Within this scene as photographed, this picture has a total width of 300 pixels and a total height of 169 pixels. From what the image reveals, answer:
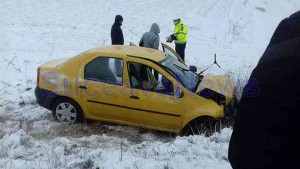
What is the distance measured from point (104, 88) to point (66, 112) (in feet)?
2.96

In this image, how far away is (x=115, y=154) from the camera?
4602mm

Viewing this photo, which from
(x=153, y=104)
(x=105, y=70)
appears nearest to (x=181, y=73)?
(x=153, y=104)

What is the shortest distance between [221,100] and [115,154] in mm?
3028

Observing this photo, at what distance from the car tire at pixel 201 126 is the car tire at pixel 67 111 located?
6.26 feet

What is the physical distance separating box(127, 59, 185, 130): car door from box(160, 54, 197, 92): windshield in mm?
283

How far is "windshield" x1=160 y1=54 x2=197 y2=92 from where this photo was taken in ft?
23.8

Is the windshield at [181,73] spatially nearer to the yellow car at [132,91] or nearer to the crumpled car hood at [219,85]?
the yellow car at [132,91]

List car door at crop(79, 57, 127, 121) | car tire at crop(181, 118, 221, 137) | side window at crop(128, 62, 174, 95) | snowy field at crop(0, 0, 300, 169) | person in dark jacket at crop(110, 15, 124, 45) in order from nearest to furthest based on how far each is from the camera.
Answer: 1. snowy field at crop(0, 0, 300, 169)
2. car tire at crop(181, 118, 221, 137)
3. side window at crop(128, 62, 174, 95)
4. car door at crop(79, 57, 127, 121)
5. person in dark jacket at crop(110, 15, 124, 45)

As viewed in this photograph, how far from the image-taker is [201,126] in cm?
693

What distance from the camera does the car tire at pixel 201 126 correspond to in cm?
686

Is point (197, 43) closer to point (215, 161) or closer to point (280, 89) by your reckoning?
point (215, 161)

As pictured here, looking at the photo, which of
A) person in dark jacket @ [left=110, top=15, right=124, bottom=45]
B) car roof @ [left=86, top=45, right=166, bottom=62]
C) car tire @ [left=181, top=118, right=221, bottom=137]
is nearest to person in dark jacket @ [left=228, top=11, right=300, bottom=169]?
car tire @ [left=181, top=118, right=221, bottom=137]

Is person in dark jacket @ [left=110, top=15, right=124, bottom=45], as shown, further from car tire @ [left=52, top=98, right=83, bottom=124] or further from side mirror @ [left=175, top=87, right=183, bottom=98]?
side mirror @ [left=175, top=87, right=183, bottom=98]

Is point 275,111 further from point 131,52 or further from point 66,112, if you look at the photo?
point 66,112
